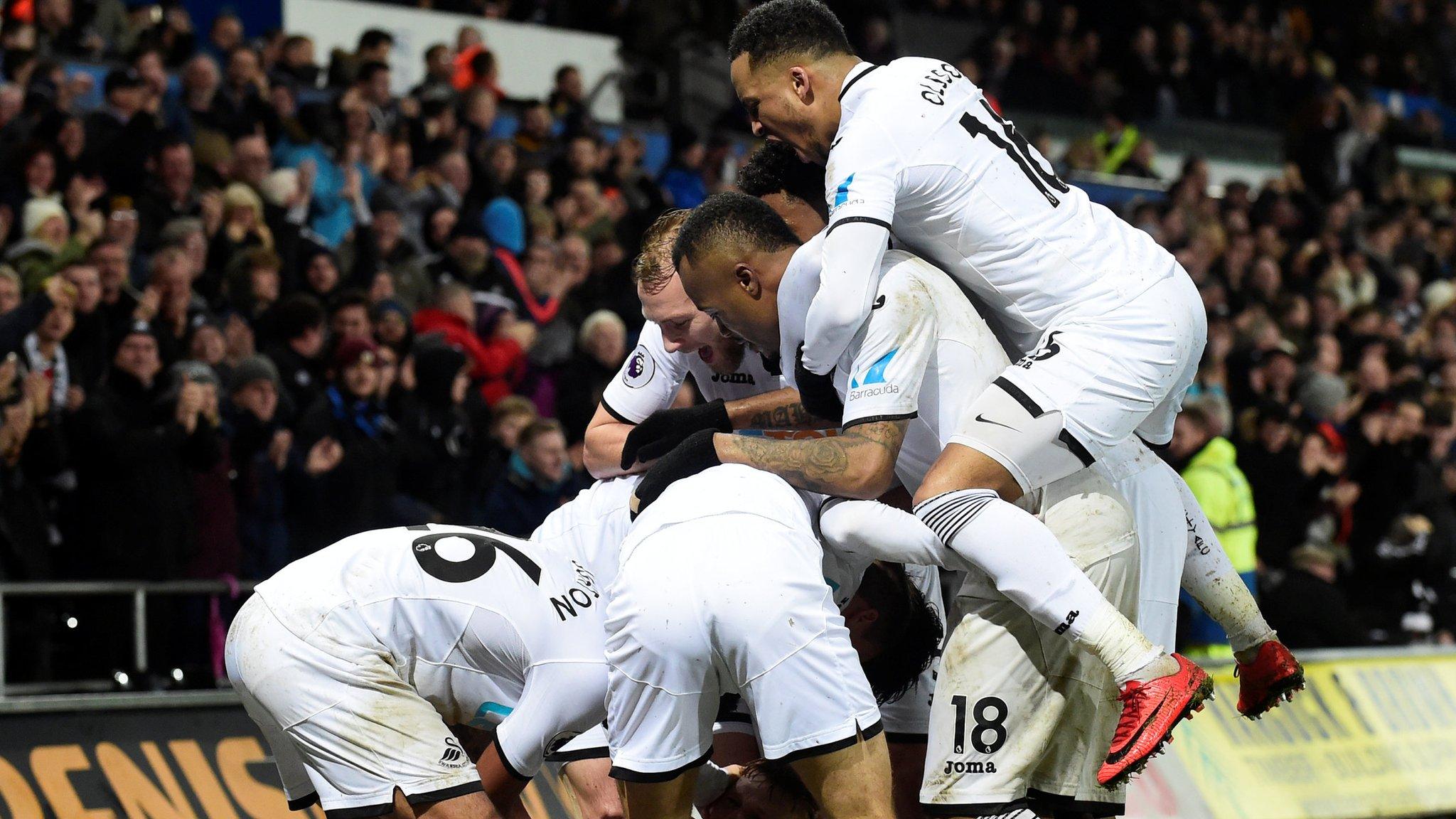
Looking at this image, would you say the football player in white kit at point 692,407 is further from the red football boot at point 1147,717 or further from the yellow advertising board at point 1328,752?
the yellow advertising board at point 1328,752

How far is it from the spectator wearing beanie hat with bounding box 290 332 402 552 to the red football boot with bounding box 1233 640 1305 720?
4999 millimetres

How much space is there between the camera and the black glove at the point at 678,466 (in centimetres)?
526

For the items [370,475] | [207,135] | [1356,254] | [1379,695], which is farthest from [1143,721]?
[1356,254]

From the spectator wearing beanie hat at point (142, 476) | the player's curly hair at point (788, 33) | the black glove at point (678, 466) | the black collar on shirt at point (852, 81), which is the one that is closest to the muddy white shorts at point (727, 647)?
the black glove at point (678, 466)

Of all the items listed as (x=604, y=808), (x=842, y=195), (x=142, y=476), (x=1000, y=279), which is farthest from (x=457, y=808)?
(x=142, y=476)

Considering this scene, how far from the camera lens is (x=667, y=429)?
5805 mm

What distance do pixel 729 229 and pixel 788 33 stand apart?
77 centimetres

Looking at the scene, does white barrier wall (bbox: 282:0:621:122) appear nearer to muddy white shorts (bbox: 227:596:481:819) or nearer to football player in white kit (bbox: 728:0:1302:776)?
football player in white kit (bbox: 728:0:1302:776)

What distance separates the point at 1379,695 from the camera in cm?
1136

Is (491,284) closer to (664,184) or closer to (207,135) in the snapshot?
(207,135)

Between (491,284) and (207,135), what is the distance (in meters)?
2.01

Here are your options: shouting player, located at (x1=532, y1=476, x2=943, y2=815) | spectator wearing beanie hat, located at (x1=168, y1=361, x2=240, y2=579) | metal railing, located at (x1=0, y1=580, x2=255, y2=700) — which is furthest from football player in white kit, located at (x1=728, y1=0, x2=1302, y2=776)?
spectator wearing beanie hat, located at (x1=168, y1=361, x2=240, y2=579)

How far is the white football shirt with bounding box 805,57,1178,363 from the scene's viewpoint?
5309 mm

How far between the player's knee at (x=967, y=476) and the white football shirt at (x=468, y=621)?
3.69 ft
